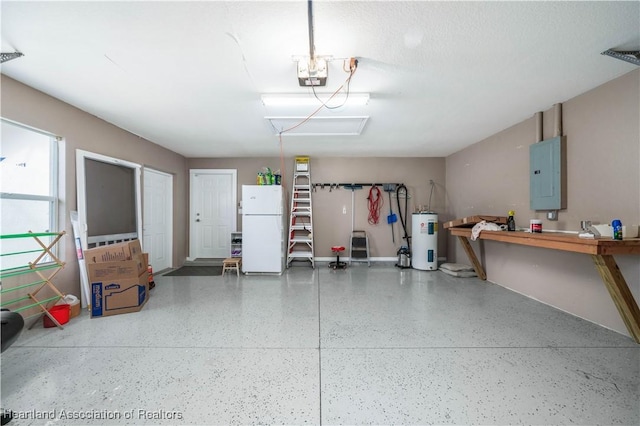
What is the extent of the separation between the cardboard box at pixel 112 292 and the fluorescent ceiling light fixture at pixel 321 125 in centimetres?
255

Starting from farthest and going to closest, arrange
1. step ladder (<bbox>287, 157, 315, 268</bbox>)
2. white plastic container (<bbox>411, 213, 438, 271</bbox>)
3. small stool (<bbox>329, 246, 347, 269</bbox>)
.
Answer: step ladder (<bbox>287, 157, 315, 268</bbox>) < small stool (<bbox>329, 246, 347, 269</bbox>) < white plastic container (<bbox>411, 213, 438, 271</bbox>)

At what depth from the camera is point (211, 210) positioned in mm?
5230

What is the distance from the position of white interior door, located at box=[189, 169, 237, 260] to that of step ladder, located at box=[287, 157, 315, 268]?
1.41m

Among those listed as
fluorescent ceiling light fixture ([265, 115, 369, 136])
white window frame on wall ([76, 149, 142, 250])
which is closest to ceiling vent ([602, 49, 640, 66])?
fluorescent ceiling light fixture ([265, 115, 369, 136])

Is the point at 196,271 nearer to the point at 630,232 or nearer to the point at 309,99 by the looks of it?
the point at 309,99

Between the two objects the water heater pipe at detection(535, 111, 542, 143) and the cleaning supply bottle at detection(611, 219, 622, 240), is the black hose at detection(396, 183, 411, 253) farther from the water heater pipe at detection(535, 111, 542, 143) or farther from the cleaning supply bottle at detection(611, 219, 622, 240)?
the cleaning supply bottle at detection(611, 219, 622, 240)

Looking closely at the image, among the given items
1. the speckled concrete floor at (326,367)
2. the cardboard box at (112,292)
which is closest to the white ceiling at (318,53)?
the cardboard box at (112,292)

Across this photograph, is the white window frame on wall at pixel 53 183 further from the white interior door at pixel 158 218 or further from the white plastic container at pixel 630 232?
the white plastic container at pixel 630 232

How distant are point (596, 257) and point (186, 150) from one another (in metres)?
5.96

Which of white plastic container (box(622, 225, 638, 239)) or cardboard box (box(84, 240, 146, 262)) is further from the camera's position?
cardboard box (box(84, 240, 146, 262))

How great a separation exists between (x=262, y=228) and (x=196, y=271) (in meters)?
1.67

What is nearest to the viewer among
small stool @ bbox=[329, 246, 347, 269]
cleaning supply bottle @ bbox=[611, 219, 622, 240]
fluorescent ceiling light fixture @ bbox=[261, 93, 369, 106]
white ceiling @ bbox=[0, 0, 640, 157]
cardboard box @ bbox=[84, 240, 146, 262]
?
white ceiling @ bbox=[0, 0, 640, 157]

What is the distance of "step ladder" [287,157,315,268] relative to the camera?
16.2 ft

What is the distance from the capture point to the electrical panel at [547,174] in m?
2.62
